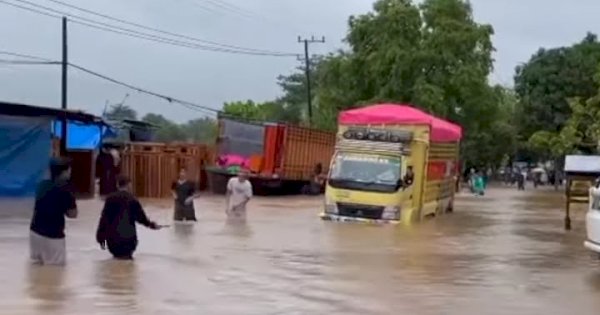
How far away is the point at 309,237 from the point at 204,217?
6.70 m

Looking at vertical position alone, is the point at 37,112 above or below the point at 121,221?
above

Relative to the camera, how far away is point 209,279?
48.8 feet

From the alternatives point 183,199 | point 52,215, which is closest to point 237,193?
point 183,199

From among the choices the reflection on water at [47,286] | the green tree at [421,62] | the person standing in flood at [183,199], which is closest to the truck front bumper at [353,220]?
the person standing in flood at [183,199]

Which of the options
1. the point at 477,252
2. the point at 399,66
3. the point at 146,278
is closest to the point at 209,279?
the point at 146,278

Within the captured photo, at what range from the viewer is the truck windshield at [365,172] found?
28125 mm

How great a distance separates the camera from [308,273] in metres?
16.0

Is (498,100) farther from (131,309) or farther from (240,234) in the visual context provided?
(131,309)

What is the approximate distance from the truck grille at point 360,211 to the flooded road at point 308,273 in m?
1.08

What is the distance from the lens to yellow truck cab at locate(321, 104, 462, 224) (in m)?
28.1

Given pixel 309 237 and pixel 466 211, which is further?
pixel 466 211

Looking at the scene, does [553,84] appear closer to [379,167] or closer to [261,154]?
[261,154]

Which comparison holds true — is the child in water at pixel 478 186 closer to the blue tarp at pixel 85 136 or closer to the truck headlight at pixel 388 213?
the blue tarp at pixel 85 136

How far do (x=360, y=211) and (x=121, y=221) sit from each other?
39.9 feet
